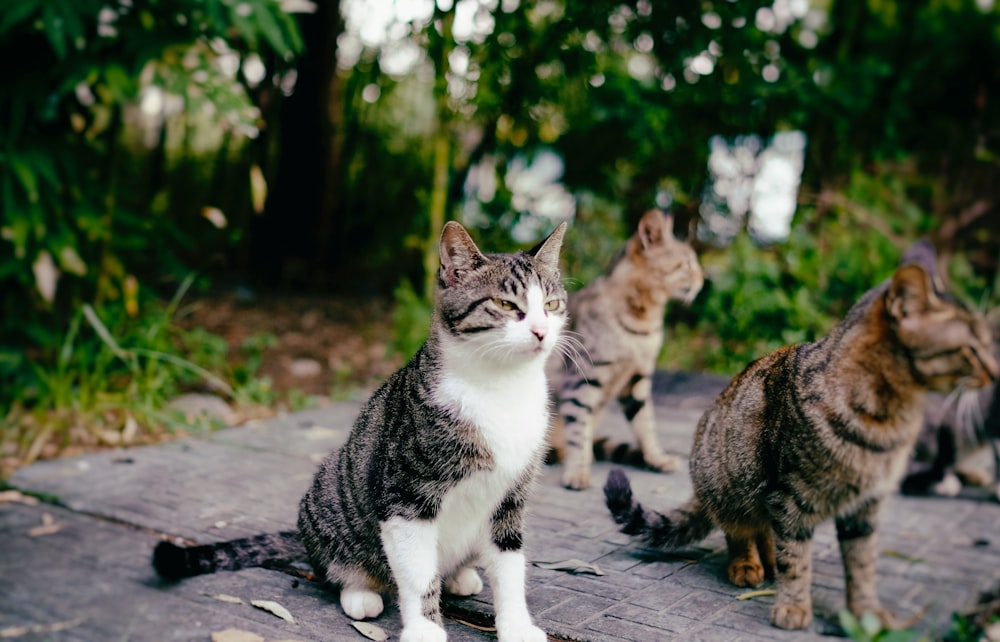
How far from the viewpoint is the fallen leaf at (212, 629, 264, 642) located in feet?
7.52

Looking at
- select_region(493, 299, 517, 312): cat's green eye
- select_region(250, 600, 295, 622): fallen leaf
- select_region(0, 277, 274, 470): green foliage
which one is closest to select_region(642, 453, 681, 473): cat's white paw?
select_region(493, 299, 517, 312): cat's green eye

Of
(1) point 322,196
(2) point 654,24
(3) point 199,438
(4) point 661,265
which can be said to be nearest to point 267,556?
(3) point 199,438

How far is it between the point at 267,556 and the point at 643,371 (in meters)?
2.00

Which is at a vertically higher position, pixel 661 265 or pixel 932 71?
pixel 932 71

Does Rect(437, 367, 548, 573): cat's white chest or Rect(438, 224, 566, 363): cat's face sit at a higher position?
Rect(438, 224, 566, 363): cat's face

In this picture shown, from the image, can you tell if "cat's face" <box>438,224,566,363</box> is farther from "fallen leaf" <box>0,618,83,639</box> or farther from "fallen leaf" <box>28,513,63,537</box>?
"fallen leaf" <box>28,513,63,537</box>

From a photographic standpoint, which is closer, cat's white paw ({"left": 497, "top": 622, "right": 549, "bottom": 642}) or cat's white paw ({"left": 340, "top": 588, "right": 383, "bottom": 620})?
cat's white paw ({"left": 497, "top": 622, "right": 549, "bottom": 642})

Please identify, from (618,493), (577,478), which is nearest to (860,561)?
(618,493)

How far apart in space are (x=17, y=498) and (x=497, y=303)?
2.41 meters

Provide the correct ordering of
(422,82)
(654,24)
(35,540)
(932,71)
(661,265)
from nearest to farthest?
(35,540), (661,265), (654,24), (932,71), (422,82)

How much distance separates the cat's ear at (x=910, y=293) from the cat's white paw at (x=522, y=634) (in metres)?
1.27

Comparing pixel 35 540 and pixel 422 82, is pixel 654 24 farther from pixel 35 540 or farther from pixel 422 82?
pixel 35 540

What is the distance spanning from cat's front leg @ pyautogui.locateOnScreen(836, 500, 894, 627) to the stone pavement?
101mm

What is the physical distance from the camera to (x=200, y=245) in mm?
8930
